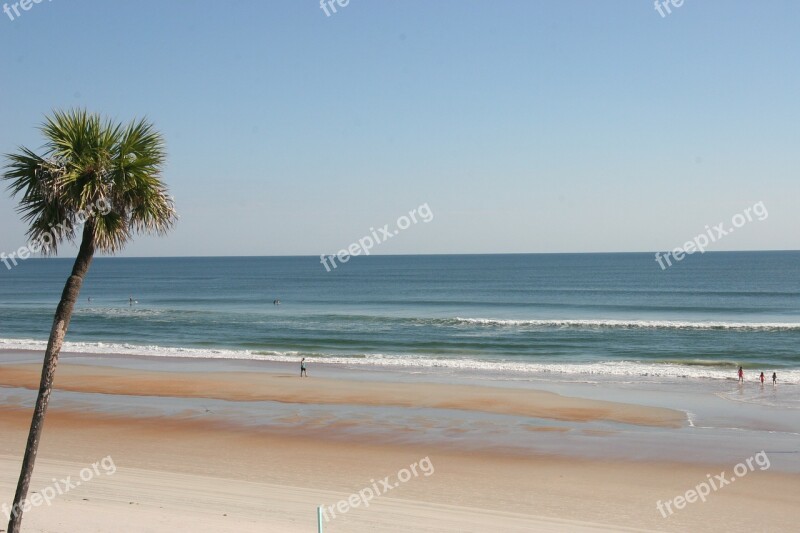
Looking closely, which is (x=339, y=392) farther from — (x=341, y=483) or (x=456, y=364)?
(x=341, y=483)

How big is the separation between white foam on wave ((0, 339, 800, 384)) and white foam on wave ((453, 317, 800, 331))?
17.3 meters

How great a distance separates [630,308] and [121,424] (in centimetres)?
5833

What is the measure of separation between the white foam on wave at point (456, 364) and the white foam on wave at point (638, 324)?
1731 centimetres

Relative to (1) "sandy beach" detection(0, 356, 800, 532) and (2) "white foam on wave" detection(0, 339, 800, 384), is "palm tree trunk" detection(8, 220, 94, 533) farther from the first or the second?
(2) "white foam on wave" detection(0, 339, 800, 384)

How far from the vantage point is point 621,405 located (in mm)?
27625

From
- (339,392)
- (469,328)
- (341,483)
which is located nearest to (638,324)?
(469,328)

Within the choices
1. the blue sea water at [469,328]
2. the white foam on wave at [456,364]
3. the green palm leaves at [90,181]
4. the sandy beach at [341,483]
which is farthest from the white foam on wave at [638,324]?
the green palm leaves at [90,181]

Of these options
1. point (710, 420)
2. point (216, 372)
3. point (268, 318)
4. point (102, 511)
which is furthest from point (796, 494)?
point (268, 318)

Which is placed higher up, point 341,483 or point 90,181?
point 90,181

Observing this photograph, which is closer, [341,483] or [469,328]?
[341,483]

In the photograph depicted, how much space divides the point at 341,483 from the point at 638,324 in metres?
44.5

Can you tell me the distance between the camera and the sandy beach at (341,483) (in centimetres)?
1305

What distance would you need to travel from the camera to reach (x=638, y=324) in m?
56.6

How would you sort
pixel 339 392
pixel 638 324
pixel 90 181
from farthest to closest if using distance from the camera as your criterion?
pixel 638 324, pixel 339 392, pixel 90 181
